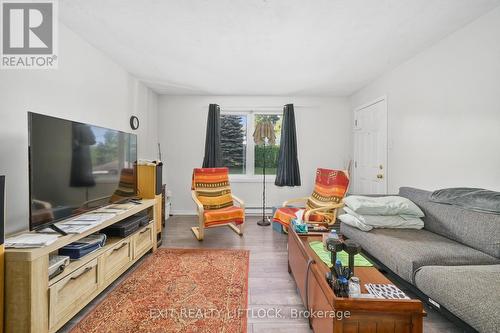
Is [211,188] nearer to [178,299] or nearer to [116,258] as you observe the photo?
[116,258]

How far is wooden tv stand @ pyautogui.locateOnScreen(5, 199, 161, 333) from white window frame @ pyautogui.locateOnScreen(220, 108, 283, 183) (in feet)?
8.53

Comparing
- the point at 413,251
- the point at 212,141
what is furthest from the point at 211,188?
the point at 413,251

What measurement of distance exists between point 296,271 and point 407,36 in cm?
247

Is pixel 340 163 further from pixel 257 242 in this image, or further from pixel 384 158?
pixel 257 242

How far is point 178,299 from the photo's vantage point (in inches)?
68.9

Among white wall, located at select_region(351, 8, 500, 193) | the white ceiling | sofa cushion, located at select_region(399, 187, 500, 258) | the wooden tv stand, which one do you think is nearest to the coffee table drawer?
the wooden tv stand

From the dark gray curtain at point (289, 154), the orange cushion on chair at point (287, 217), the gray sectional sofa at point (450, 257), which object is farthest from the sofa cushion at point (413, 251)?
the dark gray curtain at point (289, 154)

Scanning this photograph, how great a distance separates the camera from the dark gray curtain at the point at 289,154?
4.06 metres

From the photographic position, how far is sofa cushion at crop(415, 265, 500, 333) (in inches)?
41.5

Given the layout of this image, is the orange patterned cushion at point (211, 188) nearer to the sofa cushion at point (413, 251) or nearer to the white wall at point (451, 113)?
the sofa cushion at point (413, 251)

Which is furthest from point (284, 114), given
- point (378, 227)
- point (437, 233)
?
point (437, 233)

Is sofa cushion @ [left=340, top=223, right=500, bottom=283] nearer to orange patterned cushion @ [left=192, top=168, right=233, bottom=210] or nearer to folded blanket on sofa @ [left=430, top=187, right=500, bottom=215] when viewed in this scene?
folded blanket on sofa @ [left=430, top=187, right=500, bottom=215]

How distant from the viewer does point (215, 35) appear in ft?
7.23

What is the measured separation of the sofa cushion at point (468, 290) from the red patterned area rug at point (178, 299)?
1.19 metres
